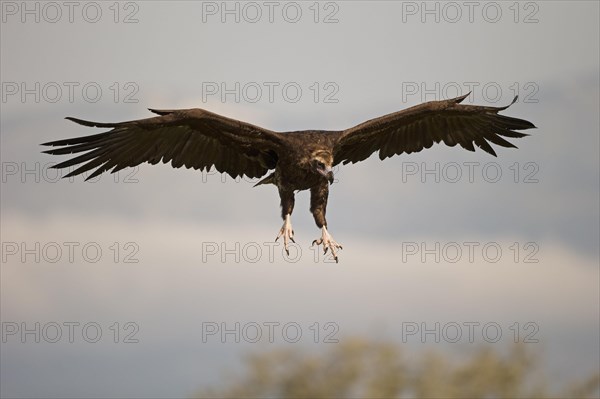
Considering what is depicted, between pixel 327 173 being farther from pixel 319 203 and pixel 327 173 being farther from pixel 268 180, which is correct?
pixel 268 180

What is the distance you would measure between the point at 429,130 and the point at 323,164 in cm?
319

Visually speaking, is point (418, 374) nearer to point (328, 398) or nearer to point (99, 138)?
point (328, 398)

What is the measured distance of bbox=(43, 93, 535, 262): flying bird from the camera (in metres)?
18.7

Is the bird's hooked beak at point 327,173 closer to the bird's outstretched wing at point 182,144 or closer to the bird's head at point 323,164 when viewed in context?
the bird's head at point 323,164

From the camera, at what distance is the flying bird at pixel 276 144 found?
1869 centimetres

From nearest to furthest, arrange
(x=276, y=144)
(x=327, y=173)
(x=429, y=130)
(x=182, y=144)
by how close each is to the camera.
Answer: (x=327, y=173)
(x=276, y=144)
(x=182, y=144)
(x=429, y=130)

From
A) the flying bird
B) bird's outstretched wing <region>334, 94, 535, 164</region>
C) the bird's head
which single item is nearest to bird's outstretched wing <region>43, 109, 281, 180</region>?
the flying bird

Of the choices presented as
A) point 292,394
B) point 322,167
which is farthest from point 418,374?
point 322,167

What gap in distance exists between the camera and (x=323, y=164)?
18.5 m

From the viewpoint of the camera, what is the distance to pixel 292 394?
107 feet

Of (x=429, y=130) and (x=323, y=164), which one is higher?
(x=429, y=130)

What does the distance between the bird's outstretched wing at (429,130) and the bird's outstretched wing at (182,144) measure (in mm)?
1314

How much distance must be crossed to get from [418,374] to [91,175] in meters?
15.7

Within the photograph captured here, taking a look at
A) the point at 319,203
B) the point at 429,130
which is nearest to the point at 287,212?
the point at 319,203
